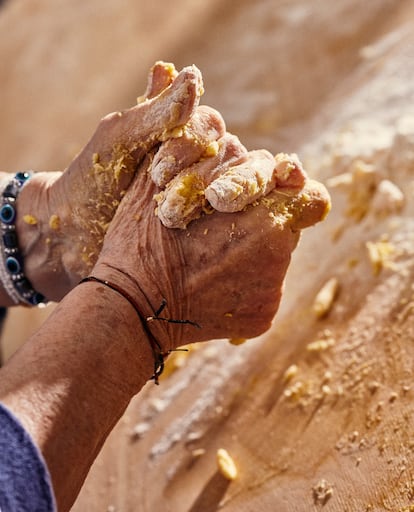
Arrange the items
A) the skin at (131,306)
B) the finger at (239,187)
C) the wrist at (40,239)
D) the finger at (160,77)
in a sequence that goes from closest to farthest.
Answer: the skin at (131,306) → the finger at (239,187) → the finger at (160,77) → the wrist at (40,239)

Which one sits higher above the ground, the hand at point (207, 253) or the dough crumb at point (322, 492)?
the hand at point (207, 253)

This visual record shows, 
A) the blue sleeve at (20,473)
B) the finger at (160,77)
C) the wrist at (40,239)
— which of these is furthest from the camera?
the wrist at (40,239)

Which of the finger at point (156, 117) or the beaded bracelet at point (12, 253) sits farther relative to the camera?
the beaded bracelet at point (12, 253)

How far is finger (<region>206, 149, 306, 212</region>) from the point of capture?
0.94 metres

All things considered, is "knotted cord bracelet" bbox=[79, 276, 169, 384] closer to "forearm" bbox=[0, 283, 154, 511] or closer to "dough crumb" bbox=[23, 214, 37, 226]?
"forearm" bbox=[0, 283, 154, 511]

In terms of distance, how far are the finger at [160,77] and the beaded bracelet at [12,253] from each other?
1.15 feet

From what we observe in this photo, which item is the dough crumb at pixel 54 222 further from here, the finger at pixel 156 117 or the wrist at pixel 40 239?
the finger at pixel 156 117

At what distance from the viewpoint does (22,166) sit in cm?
218

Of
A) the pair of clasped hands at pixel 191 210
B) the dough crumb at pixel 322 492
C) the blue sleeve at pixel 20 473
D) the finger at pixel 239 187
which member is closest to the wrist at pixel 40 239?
the pair of clasped hands at pixel 191 210

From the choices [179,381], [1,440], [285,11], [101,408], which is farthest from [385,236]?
[285,11]

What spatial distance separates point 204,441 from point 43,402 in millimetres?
571

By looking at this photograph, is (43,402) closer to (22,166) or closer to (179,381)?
(179,381)

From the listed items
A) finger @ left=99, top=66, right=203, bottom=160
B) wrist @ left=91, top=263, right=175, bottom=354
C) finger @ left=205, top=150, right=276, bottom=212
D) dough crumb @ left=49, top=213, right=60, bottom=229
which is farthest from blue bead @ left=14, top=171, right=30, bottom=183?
finger @ left=205, top=150, right=276, bottom=212

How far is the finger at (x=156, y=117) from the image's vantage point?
965 mm
